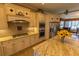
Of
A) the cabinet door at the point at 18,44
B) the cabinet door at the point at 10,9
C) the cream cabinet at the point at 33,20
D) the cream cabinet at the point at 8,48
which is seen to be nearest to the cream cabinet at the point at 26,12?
the cream cabinet at the point at 33,20

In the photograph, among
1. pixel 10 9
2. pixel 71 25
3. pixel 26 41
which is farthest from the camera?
pixel 26 41

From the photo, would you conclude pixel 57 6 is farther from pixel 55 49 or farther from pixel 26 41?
pixel 26 41

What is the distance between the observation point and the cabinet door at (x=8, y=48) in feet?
8.96

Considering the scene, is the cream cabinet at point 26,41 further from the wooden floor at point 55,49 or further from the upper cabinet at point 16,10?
the wooden floor at point 55,49

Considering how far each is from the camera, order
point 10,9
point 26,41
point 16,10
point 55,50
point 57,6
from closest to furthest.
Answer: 1. point 55,50
2. point 57,6
3. point 10,9
4. point 16,10
5. point 26,41

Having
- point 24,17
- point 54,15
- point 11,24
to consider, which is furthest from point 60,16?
point 11,24

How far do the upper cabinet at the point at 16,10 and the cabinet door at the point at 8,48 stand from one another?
98cm

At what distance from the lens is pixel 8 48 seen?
2.88 m

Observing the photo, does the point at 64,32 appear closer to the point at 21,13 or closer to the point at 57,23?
the point at 57,23

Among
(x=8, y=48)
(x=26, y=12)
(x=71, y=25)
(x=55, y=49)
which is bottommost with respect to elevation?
(x=8, y=48)

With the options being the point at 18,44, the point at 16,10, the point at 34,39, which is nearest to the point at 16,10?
the point at 16,10

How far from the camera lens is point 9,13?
300 cm

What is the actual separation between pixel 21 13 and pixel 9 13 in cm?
64

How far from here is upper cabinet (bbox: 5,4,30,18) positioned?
9.66ft
